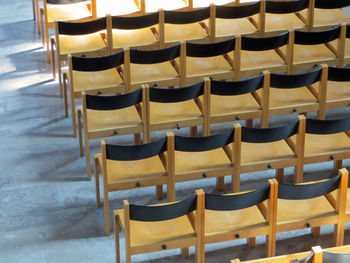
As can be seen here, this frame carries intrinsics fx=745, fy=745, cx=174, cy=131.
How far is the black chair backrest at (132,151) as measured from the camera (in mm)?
6496

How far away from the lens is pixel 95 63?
780 cm

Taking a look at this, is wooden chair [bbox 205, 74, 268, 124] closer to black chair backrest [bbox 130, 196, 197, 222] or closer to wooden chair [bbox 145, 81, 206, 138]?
wooden chair [bbox 145, 81, 206, 138]

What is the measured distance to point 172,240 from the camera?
6070mm

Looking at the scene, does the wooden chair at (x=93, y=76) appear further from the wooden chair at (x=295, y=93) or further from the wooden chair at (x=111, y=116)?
the wooden chair at (x=295, y=93)

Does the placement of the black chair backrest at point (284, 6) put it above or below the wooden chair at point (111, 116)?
above

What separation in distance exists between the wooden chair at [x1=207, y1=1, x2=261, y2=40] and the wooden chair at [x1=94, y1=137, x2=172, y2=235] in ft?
8.23

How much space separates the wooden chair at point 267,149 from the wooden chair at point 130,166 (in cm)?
68

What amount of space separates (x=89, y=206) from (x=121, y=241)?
2.06 ft

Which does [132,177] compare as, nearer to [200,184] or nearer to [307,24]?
[200,184]

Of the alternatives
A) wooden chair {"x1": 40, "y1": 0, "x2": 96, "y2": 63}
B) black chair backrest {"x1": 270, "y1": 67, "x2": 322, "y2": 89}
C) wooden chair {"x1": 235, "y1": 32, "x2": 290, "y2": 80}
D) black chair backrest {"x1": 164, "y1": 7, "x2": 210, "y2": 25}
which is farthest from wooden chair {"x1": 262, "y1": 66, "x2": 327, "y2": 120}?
wooden chair {"x1": 40, "y1": 0, "x2": 96, "y2": 63}

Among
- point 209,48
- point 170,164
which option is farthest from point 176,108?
point 170,164

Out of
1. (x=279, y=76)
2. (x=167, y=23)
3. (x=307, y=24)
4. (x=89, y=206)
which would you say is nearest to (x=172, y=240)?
(x=89, y=206)

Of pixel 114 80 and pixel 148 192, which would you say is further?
pixel 114 80

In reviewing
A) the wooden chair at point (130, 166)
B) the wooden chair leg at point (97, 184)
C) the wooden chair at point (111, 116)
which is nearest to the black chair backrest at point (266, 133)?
the wooden chair at point (130, 166)
